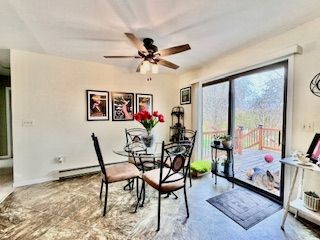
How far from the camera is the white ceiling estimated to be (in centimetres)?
170

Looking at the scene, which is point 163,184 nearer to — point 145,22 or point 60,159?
point 145,22

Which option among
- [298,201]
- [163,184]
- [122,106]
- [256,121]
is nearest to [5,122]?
[122,106]

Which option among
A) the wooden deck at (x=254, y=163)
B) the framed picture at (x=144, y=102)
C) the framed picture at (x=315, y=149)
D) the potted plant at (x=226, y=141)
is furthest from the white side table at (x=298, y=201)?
the framed picture at (x=144, y=102)

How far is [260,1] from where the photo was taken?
1.66m

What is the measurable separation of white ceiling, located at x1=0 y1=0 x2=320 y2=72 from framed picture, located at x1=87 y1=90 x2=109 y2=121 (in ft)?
3.26

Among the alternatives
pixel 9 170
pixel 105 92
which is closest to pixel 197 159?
pixel 105 92

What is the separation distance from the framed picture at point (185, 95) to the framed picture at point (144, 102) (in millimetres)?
836

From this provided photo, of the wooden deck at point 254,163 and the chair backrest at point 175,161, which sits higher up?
the chair backrest at point 175,161

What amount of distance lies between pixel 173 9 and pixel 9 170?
4736 mm

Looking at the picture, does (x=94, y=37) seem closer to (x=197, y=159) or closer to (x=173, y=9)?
(x=173, y=9)

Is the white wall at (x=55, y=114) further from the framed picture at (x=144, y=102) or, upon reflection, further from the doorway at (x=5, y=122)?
the doorway at (x=5, y=122)

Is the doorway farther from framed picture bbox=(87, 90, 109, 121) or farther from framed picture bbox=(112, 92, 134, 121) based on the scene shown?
framed picture bbox=(112, 92, 134, 121)

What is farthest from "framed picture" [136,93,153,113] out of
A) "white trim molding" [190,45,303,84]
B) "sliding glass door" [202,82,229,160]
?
"white trim molding" [190,45,303,84]

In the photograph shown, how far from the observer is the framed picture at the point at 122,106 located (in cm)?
384
